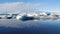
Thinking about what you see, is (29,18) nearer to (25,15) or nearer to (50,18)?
(25,15)

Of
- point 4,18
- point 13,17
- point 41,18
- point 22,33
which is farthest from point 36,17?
point 22,33

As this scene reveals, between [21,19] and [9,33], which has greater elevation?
[21,19]

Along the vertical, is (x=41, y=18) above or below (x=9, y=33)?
above

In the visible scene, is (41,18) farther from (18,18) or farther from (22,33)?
(22,33)

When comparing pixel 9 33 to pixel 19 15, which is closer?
pixel 9 33

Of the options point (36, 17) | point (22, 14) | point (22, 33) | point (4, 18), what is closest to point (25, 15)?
point (22, 14)

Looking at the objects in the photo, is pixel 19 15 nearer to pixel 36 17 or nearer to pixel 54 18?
pixel 36 17

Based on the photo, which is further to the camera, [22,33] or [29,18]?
[29,18]

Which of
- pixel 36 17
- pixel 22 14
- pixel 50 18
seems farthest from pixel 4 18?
pixel 50 18
